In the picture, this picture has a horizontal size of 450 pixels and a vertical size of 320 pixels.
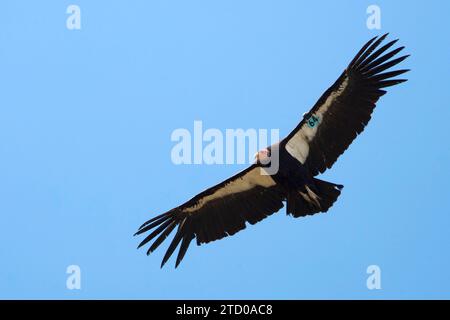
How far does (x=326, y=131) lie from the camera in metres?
19.6

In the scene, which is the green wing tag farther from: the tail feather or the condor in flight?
the tail feather

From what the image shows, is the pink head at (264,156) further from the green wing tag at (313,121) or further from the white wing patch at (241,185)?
the green wing tag at (313,121)

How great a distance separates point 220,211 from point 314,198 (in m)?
2.22

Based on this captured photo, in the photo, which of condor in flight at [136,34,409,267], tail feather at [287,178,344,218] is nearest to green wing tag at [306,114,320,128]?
condor in flight at [136,34,409,267]

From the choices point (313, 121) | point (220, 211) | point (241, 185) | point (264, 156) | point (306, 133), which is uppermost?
point (313, 121)

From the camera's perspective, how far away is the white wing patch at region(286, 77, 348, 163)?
1933 cm

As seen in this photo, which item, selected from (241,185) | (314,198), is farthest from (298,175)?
(241,185)

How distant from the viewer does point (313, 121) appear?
64.0 ft

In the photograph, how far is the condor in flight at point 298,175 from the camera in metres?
19.3

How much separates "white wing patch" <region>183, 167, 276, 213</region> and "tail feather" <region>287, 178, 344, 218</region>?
0.83 meters

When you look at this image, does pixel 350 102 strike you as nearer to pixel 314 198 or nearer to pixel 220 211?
pixel 314 198

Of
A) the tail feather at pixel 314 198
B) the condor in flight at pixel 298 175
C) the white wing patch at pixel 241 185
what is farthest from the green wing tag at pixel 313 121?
the white wing patch at pixel 241 185
